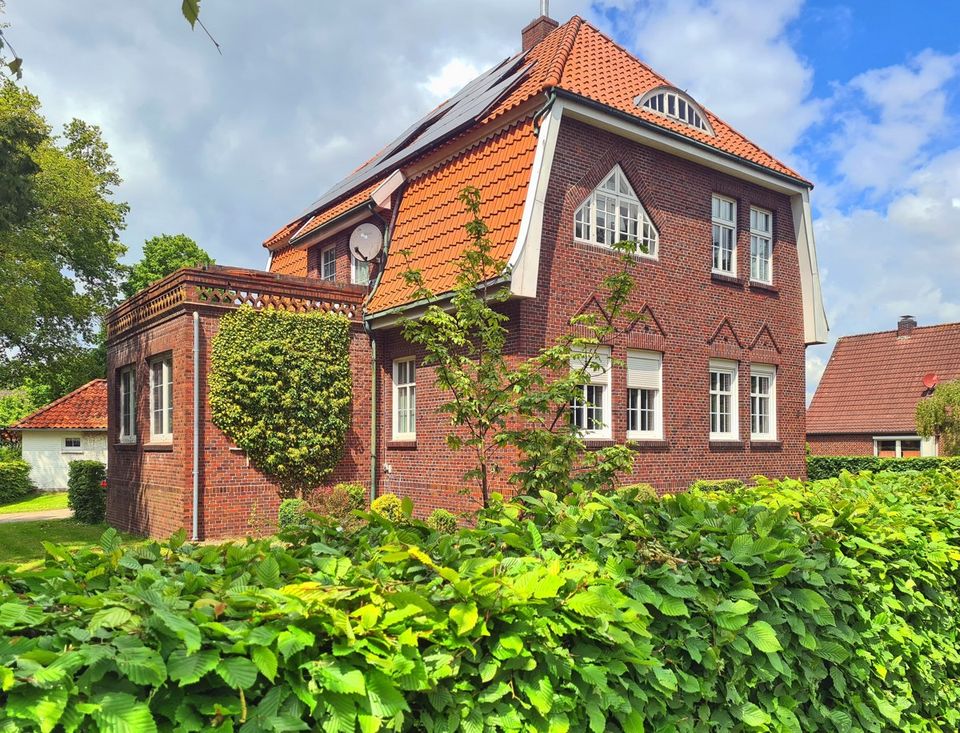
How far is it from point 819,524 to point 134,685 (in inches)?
126

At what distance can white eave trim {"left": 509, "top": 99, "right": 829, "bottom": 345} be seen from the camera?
1200cm

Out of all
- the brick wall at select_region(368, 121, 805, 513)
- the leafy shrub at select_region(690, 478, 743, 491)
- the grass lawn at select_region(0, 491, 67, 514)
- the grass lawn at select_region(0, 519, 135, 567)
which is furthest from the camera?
the grass lawn at select_region(0, 491, 67, 514)

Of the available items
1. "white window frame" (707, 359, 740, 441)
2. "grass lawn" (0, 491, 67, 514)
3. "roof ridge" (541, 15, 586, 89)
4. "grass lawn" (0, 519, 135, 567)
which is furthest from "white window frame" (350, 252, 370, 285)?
"grass lawn" (0, 491, 67, 514)

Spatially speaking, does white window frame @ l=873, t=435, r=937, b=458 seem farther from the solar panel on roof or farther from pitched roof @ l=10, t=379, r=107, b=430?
pitched roof @ l=10, t=379, r=107, b=430

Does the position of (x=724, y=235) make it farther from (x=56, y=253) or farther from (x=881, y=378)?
(x=56, y=253)

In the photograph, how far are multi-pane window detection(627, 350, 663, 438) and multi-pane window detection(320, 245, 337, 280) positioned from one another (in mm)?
7744

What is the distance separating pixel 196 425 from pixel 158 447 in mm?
1851

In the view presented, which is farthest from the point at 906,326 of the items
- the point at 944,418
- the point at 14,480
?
the point at 14,480

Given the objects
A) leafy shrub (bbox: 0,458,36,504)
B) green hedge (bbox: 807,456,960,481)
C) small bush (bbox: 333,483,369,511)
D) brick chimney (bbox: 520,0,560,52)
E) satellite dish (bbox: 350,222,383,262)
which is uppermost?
brick chimney (bbox: 520,0,560,52)

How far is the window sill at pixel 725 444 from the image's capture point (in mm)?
15461

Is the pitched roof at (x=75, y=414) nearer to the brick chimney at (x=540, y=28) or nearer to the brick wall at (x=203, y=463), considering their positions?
the brick wall at (x=203, y=463)

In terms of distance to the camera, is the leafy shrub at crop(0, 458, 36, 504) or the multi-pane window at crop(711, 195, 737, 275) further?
the leafy shrub at crop(0, 458, 36, 504)

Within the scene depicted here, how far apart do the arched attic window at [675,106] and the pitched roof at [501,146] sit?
0.56ft

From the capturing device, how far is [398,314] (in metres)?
14.0
